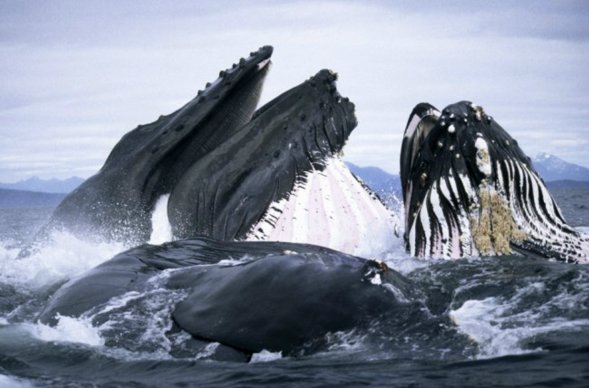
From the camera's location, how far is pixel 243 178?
28.4 ft

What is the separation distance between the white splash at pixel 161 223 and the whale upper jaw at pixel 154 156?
5 cm

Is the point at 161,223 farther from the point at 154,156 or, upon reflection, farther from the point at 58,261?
the point at 58,261

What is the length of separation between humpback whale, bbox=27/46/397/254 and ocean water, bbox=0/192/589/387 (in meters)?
1.89

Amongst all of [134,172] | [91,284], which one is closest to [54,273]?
[134,172]

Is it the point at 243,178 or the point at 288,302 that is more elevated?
the point at 243,178

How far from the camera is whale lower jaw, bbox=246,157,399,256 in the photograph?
8.42m

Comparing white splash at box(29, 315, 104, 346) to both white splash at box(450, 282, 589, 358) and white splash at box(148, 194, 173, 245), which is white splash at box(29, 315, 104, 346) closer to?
white splash at box(450, 282, 589, 358)

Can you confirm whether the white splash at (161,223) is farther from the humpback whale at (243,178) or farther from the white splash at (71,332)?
the white splash at (71,332)

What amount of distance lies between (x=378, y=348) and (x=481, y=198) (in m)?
3.20

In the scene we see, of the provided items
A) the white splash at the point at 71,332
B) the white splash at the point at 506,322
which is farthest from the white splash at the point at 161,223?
the white splash at the point at 506,322

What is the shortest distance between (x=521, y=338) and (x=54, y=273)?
5.56 meters

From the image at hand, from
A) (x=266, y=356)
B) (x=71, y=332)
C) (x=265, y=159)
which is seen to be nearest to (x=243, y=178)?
(x=265, y=159)

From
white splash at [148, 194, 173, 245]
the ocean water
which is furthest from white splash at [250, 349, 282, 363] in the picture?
white splash at [148, 194, 173, 245]

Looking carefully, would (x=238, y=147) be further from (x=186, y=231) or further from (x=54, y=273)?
(x=54, y=273)
